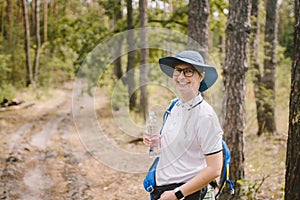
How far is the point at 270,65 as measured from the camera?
37.2ft

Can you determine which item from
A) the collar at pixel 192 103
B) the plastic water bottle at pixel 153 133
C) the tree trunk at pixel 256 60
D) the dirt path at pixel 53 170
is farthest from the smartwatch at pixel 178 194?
the tree trunk at pixel 256 60

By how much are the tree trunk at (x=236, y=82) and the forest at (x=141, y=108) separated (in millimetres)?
14

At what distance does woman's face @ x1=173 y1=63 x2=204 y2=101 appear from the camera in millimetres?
2449

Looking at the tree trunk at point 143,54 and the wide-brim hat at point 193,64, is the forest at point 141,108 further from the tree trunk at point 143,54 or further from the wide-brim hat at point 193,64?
the wide-brim hat at point 193,64

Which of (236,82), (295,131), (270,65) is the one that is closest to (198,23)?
(236,82)

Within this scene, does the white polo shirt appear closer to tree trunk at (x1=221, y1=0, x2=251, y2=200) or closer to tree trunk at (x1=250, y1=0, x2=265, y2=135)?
Answer: tree trunk at (x1=221, y1=0, x2=251, y2=200)

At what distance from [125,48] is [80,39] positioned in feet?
18.7

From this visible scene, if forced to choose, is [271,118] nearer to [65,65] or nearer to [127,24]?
[127,24]

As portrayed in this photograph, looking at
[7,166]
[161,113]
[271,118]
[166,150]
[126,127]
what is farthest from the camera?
[271,118]

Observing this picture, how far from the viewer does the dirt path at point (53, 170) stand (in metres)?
6.47

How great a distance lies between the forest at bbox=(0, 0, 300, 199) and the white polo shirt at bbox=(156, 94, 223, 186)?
369mm

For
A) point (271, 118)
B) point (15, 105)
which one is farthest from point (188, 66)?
point (15, 105)

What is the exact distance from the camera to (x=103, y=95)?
15.6 metres

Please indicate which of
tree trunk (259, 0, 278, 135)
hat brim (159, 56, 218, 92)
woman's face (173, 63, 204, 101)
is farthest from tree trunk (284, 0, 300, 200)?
tree trunk (259, 0, 278, 135)
